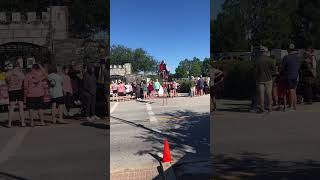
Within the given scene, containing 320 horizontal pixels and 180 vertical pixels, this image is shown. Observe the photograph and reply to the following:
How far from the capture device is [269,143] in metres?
2.61

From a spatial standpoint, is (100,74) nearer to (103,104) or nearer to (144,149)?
(103,104)

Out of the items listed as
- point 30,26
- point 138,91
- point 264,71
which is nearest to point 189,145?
point 264,71

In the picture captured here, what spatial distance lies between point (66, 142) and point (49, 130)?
124 mm

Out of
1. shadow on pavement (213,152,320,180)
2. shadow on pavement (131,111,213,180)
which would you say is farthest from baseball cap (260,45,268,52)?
shadow on pavement (131,111,213,180)

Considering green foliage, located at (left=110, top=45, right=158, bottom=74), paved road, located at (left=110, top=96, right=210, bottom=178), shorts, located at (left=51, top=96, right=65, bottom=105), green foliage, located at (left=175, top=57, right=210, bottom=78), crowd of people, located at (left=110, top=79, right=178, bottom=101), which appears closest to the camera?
shorts, located at (left=51, top=96, right=65, bottom=105)

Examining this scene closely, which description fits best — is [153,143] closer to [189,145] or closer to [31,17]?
[189,145]

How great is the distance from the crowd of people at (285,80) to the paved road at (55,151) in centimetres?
95

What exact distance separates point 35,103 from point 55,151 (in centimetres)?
31

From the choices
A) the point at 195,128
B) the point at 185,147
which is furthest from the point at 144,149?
the point at 195,128

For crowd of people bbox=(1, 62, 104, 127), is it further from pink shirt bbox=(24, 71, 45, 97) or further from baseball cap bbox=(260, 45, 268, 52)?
baseball cap bbox=(260, 45, 268, 52)

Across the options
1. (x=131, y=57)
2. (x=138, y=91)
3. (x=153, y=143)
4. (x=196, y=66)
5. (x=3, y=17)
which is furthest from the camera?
(x=138, y=91)

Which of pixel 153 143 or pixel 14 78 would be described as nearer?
pixel 14 78

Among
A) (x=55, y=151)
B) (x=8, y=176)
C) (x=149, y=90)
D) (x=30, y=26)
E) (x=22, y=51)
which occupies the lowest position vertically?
(x=8, y=176)

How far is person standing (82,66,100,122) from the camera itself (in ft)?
8.35
